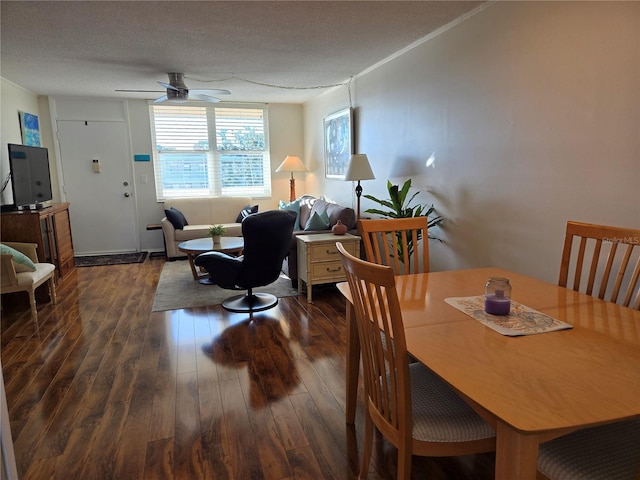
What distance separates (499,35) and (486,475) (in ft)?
8.28

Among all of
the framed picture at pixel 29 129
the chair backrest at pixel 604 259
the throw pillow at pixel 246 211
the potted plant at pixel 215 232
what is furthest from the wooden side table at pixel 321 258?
the framed picture at pixel 29 129

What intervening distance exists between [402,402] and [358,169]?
3052 mm

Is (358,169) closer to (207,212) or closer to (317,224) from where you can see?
(317,224)

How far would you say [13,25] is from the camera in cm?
292

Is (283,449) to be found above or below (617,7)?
below

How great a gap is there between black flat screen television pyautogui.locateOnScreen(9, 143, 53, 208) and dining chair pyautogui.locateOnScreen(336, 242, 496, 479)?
4.17 meters

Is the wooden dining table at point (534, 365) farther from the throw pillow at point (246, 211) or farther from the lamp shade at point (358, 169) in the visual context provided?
the throw pillow at point (246, 211)

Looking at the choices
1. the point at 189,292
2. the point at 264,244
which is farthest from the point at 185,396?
the point at 189,292

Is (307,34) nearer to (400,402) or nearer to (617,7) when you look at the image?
(617,7)

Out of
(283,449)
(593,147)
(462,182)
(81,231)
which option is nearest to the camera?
(283,449)

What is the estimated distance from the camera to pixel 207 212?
6426mm

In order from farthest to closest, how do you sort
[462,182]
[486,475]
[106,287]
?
[106,287] → [462,182] → [486,475]

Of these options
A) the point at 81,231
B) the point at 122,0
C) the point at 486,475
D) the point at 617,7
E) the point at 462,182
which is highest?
the point at 122,0

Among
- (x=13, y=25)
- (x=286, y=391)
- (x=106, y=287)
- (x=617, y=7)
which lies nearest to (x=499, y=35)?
(x=617, y=7)
